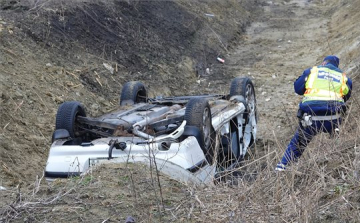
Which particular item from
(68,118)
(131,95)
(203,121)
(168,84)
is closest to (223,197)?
(203,121)

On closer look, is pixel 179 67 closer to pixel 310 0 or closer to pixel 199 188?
pixel 199 188

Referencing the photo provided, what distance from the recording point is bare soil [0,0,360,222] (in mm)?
4496

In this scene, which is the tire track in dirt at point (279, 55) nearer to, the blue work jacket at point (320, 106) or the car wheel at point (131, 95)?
the blue work jacket at point (320, 106)

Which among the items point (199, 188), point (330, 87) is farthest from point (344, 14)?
point (199, 188)

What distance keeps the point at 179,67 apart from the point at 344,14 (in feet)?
28.9

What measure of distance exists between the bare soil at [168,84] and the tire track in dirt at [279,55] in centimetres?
4

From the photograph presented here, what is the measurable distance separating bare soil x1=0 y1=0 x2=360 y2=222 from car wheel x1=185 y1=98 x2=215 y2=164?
1.47 ft

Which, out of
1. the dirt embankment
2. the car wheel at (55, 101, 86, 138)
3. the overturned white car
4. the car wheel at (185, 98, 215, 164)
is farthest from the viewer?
the dirt embankment

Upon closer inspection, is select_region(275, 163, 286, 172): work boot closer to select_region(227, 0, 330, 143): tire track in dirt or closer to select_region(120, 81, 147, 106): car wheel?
select_region(227, 0, 330, 143): tire track in dirt

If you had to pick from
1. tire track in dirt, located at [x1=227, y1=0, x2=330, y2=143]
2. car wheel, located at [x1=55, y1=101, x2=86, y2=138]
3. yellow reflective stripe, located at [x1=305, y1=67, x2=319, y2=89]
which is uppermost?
yellow reflective stripe, located at [x1=305, y1=67, x2=319, y2=89]

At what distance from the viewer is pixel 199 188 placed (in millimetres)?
4852

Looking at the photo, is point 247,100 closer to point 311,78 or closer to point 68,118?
point 311,78

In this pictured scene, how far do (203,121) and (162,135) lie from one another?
0.47m

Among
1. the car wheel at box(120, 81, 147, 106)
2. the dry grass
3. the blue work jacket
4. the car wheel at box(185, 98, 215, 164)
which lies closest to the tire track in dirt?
the blue work jacket
